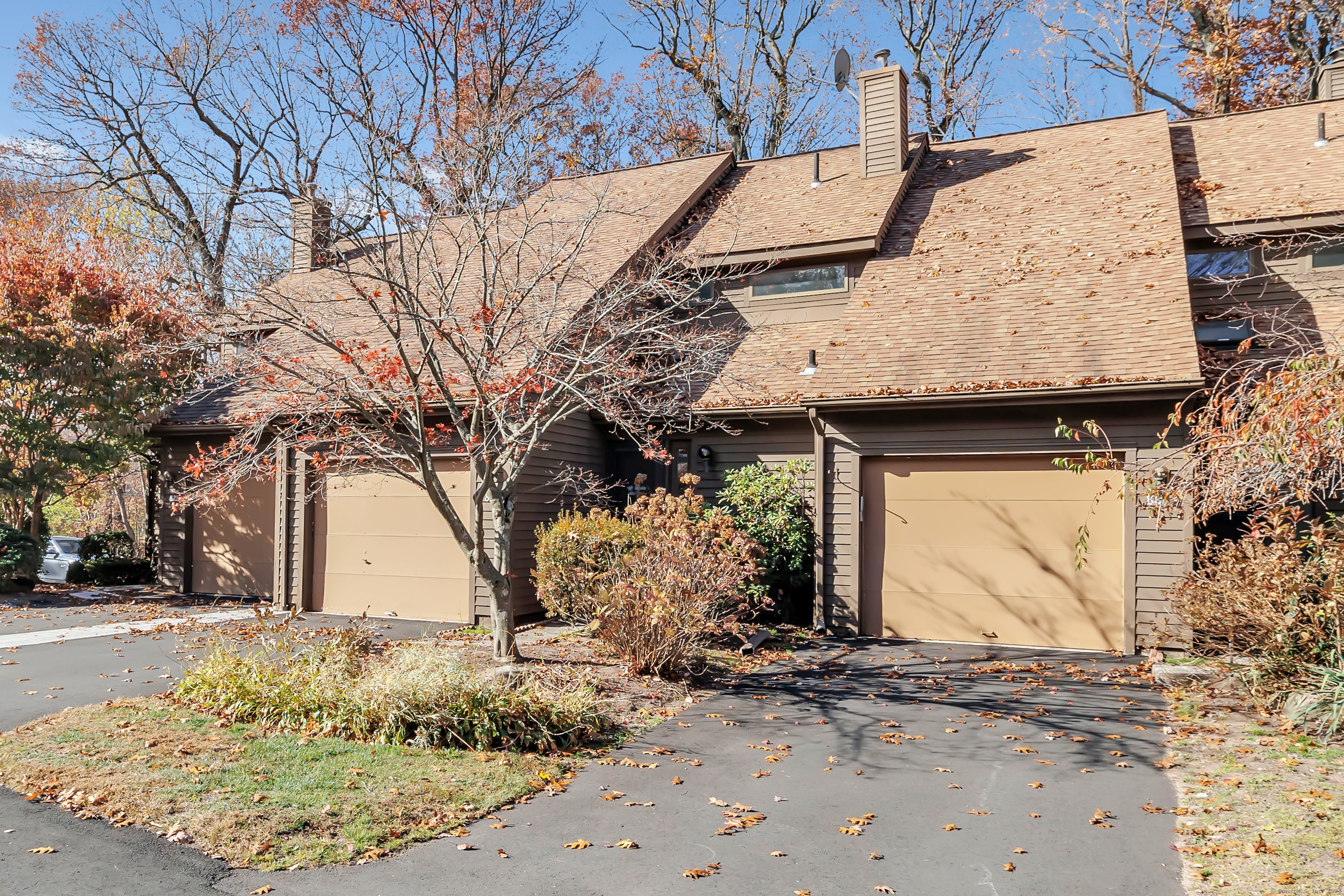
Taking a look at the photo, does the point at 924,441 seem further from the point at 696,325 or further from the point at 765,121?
the point at 765,121

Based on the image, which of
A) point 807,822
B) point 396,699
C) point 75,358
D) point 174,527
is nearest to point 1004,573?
point 807,822

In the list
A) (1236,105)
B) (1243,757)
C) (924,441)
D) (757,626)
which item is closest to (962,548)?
(924,441)

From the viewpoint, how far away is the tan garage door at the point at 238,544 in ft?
48.1

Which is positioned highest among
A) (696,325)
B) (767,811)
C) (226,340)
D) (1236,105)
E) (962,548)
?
(1236,105)

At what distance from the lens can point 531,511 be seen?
38.5 ft

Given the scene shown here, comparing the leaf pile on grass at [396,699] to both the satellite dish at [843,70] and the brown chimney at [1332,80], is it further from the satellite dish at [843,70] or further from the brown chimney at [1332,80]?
the brown chimney at [1332,80]

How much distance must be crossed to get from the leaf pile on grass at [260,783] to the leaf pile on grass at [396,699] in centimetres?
17

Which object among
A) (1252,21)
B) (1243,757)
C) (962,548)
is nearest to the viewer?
(1243,757)

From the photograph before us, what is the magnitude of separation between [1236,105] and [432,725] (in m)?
21.9

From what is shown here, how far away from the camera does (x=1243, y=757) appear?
5871 millimetres

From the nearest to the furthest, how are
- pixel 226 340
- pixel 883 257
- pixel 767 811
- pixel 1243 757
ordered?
pixel 767 811 → pixel 1243 757 → pixel 226 340 → pixel 883 257

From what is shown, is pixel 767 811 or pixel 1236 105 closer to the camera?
pixel 767 811

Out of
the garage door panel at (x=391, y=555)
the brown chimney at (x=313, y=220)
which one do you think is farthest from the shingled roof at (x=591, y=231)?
the garage door panel at (x=391, y=555)

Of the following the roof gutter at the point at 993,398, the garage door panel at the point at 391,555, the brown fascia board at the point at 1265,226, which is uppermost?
the brown fascia board at the point at 1265,226
